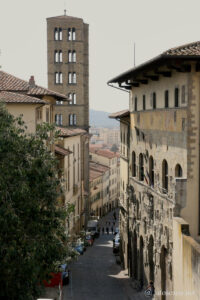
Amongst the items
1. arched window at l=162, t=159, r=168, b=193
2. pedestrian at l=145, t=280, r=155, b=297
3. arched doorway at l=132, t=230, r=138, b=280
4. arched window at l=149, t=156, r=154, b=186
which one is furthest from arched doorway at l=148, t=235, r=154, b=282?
arched doorway at l=132, t=230, r=138, b=280

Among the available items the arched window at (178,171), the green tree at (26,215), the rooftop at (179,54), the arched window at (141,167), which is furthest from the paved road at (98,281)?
the green tree at (26,215)

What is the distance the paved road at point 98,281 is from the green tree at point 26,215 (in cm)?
1362

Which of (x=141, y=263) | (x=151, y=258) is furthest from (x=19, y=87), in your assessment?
(x=151, y=258)

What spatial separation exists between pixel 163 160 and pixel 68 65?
50.8 metres

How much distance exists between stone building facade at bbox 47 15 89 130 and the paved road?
30297 mm

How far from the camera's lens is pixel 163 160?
79.8 feet

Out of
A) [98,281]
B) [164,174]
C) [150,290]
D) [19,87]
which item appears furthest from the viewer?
[98,281]

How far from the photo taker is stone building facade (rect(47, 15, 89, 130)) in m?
72.2

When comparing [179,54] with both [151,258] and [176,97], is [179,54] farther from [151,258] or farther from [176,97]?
[151,258]

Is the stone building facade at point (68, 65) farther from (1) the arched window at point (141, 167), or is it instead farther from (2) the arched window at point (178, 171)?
(2) the arched window at point (178, 171)

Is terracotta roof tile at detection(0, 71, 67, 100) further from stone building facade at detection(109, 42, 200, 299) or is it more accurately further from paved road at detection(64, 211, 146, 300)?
paved road at detection(64, 211, 146, 300)

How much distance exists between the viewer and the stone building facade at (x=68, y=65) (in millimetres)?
72250

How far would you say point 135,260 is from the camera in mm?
31812

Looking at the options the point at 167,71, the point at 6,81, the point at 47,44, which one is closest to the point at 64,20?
the point at 47,44
